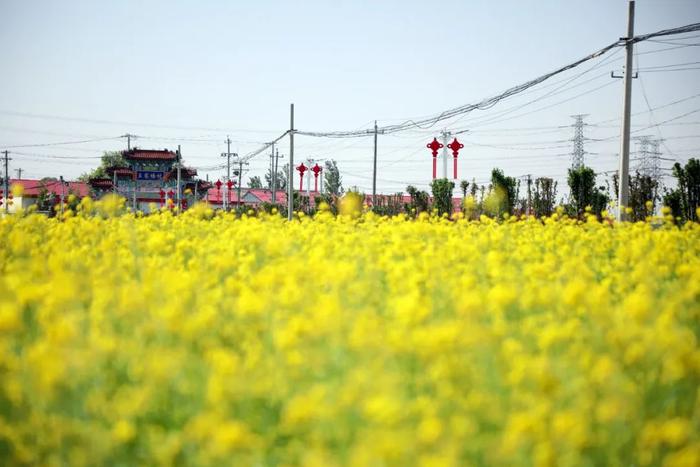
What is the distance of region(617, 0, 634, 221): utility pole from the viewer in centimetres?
1005

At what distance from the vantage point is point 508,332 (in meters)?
2.80

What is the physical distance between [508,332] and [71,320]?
75.3 inches

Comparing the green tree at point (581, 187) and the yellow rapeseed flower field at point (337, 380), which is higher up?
the green tree at point (581, 187)

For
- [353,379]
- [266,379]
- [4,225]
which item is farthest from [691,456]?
[4,225]

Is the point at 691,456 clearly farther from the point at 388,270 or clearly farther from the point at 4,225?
the point at 4,225

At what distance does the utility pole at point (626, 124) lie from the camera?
10055 mm

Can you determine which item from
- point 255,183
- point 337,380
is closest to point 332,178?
point 255,183

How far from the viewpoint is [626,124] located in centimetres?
1021

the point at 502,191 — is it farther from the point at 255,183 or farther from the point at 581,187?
the point at 255,183

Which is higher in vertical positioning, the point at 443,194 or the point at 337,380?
the point at 443,194

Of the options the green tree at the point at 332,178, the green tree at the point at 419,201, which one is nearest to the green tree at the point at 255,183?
the green tree at the point at 332,178

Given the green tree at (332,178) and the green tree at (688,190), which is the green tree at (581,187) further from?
the green tree at (332,178)

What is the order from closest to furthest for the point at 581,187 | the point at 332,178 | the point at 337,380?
the point at 337,380 < the point at 581,187 < the point at 332,178

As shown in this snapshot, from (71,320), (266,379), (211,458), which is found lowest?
(211,458)
